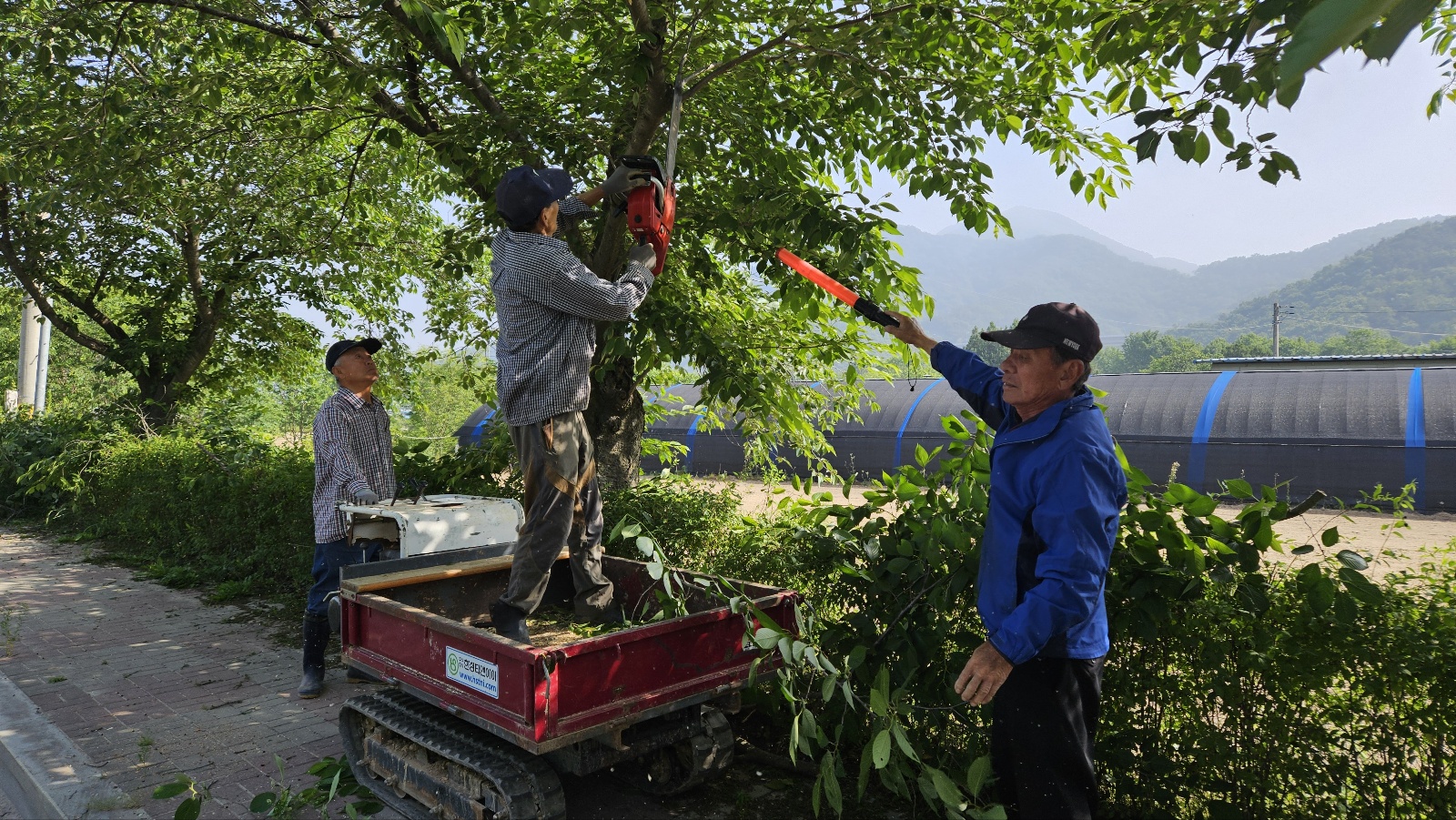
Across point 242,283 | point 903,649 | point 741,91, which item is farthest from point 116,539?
point 903,649

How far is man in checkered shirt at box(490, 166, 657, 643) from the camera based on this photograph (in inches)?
152

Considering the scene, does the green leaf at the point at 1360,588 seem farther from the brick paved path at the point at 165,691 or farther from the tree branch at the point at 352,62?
the tree branch at the point at 352,62

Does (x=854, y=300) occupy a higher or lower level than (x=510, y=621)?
higher

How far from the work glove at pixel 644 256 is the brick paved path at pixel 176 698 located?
2383mm

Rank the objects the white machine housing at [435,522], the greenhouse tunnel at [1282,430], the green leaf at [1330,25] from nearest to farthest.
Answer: the green leaf at [1330,25], the white machine housing at [435,522], the greenhouse tunnel at [1282,430]

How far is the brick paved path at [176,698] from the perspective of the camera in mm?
4359

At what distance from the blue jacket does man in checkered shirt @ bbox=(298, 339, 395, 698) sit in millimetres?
3824

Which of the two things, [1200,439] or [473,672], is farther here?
[1200,439]

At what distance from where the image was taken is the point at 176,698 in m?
5.71

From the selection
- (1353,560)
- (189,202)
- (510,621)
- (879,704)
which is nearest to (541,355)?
(510,621)

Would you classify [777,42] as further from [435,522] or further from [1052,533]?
[1052,533]

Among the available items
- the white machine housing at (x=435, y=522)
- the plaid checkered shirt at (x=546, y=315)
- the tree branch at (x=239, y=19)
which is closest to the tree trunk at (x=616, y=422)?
the white machine housing at (x=435, y=522)

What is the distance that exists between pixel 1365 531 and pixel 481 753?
49.5 feet

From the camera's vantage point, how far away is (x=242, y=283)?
12.9m
